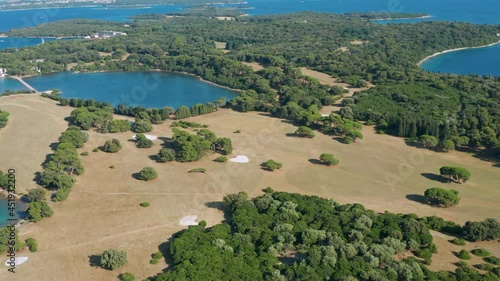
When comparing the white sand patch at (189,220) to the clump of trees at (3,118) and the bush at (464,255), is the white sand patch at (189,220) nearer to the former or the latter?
the bush at (464,255)

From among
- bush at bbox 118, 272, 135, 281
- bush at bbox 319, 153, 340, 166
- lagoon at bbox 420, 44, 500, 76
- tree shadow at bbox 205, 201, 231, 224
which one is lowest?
bush at bbox 118, 272, 135, 281

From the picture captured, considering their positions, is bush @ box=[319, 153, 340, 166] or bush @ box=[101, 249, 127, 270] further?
bush @ box=[319, 153, 340, 166]

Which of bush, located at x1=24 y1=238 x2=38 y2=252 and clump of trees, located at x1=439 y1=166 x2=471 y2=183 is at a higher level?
clump of trees, located at x1=439 y1=166 x2=471 y2=183

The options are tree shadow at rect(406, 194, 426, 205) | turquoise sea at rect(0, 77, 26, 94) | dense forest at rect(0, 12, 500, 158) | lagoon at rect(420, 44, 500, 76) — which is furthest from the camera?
lagoon at rect(420, 44, 500, 76)

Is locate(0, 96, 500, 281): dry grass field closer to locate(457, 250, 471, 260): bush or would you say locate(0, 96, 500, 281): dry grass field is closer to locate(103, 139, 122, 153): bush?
locate(103, 139, 122, 153): bush

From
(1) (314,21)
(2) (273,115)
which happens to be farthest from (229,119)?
(1) (314,21)

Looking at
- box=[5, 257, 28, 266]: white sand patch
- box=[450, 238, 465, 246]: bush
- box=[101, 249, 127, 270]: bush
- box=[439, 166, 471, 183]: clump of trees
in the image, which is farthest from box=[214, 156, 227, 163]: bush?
box=[450, 238, 465, 246]: bush

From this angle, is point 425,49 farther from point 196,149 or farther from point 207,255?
point 207,255
